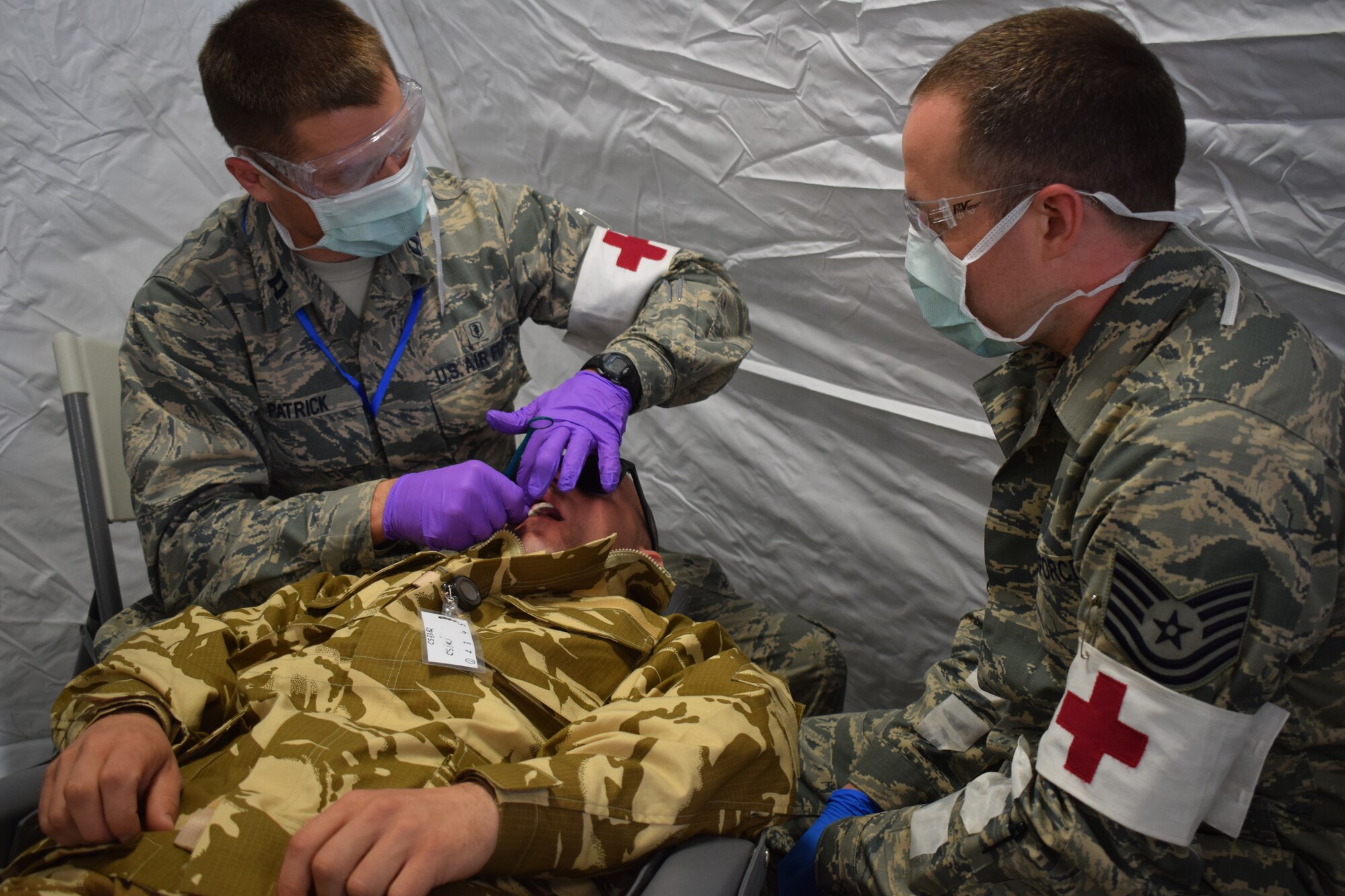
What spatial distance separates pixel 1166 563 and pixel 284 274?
5.09 feet

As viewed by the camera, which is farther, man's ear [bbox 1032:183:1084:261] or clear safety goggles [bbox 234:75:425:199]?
clear safety goggles [bbox 234:75:425:199]

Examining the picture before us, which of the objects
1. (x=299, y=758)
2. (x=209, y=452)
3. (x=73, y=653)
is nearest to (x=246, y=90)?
(x=209, y=452)

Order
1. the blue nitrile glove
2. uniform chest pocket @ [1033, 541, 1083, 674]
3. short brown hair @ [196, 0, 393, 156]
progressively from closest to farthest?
uniform chest pocket @ [1033, 541, 1083, 674], the blue nitrile glove, short brown hair @ [196, 0, 393, 156]

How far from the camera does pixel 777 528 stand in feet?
8.30

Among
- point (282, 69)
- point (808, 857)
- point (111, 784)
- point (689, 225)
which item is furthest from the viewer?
point (689, 225)

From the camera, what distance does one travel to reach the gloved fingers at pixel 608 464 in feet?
5.67

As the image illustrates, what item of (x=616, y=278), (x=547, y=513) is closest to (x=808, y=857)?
(x=547, y=513)

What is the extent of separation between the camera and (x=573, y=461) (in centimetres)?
169

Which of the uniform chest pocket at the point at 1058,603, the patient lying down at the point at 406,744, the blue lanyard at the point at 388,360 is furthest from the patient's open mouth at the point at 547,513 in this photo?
Answer: the uniform chest pocket at the point at 1058,603

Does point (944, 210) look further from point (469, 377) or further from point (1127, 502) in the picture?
point (469, 377)

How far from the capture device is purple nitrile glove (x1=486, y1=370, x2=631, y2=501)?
5.57ft

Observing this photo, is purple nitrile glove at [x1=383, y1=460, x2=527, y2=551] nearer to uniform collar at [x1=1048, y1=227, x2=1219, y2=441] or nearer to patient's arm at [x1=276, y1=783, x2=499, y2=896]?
patient's arm at [x1=276, y1=783, x2=499, y2=896]

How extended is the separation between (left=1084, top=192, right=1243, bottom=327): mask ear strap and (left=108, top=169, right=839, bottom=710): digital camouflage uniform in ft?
2.95

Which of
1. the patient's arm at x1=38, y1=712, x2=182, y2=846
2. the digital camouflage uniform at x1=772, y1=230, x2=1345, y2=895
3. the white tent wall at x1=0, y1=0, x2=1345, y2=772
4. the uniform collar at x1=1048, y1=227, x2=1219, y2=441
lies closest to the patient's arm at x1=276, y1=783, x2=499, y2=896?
the patient's arm at x1=38, y1=712, x2=182, y2=846
